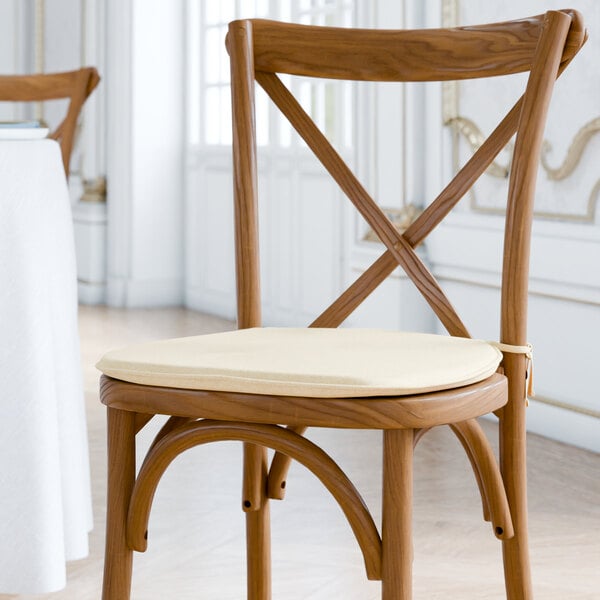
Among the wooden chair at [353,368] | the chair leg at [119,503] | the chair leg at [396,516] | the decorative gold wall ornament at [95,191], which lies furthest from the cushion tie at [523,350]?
the decorative gold wall ornament at [95,191]

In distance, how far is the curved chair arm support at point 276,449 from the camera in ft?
3.81

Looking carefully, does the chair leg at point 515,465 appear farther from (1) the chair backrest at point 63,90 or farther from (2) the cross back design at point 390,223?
(1) the chair backrest at point 63,90

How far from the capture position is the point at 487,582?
6.72 ft

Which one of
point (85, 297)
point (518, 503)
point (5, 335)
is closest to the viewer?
point (518, 503)

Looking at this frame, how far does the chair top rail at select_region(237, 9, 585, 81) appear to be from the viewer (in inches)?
61.6

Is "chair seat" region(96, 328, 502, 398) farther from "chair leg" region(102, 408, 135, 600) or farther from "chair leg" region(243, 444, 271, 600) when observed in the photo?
"chair leg" region(243, 444, 271, 600)

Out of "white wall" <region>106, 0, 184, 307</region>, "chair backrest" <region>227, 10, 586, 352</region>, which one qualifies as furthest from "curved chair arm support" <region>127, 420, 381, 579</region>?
"white wall" <region>106, 0, 184, 307</region>

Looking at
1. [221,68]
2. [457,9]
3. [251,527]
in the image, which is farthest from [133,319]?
[251,527]

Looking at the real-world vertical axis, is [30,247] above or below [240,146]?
below

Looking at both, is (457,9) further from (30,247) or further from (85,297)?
(85,297)

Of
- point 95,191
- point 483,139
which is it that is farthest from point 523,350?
point 95,191

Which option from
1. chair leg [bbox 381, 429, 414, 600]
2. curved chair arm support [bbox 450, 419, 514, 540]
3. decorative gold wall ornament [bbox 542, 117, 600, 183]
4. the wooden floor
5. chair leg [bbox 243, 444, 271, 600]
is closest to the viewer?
chair leg [bbox 381, 429, 414, 600]

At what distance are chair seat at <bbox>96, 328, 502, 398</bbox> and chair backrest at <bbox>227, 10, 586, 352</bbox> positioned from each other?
0.37 feet

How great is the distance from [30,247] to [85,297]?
454 cm
